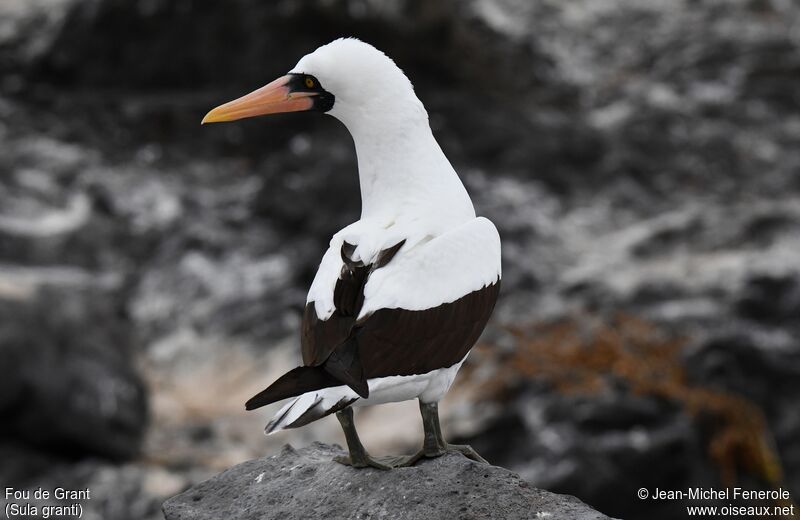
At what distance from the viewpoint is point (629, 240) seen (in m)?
10.7

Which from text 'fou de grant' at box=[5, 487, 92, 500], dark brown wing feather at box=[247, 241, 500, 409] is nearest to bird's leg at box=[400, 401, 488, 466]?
dark brown wing feather at box=[247, 241, 500, 409]

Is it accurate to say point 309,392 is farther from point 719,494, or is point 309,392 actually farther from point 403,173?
point 719,494

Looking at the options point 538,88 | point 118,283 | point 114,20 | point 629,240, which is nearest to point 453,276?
point 629,240

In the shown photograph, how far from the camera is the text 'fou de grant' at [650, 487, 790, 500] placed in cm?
784

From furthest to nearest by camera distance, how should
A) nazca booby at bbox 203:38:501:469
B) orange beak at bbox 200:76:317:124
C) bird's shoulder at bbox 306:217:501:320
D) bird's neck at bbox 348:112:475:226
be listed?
orange beak at bbox 200:76:317:124 < bird's neck at bbox 348:112:475:226 < bird's shoulder at bbox 306:217:501:320 < nazca booby at bbox 203:38:501:469

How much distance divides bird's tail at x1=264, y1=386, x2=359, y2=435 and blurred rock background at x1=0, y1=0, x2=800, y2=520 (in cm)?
426

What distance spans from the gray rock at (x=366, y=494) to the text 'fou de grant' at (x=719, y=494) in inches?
143

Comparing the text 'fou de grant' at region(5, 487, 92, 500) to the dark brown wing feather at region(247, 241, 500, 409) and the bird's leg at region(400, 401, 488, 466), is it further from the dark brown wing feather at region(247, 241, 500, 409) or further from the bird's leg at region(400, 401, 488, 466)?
the dark brown wing feather at region(247, 241, 500, 409)

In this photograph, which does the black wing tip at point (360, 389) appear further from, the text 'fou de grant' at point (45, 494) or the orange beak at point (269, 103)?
the text 'fou de grant' at point (45, 494)

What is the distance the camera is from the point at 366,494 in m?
4.52

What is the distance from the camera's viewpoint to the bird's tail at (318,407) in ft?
13.2

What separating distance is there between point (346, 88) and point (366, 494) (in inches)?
69.1

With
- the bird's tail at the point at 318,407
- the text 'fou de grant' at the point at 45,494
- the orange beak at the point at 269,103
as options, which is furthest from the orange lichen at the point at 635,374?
the bird's tail at the point at 318,407

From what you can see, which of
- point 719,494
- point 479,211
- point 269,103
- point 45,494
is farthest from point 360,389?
point 479,211
